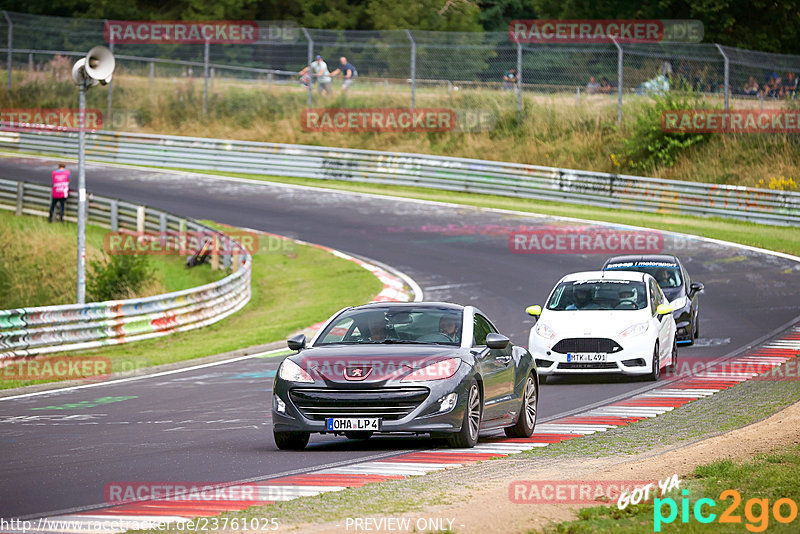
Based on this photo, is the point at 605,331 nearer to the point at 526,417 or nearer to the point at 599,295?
the point at 599,295

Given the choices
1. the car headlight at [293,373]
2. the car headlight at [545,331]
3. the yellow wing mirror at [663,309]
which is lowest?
the car headlight at [545,331]

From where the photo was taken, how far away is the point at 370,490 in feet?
29.4

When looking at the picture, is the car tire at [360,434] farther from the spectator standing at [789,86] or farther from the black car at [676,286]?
the spectator standing at [789,86]

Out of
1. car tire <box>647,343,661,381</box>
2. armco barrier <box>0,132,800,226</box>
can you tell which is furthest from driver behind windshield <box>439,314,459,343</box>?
armco barrier <box>0,132,800,226</box>

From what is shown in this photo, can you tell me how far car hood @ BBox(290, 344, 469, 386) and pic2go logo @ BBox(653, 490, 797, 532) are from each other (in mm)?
3456

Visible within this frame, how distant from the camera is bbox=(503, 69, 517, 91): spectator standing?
4359cm

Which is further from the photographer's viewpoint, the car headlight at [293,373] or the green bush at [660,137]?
the green bush at [660,137]

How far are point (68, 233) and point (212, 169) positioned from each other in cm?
1119

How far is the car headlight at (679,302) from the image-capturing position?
20.9m

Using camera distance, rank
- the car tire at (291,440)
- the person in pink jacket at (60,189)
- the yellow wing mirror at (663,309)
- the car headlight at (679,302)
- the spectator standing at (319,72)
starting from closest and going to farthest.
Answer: the car tire at (291,440)
the yellow wing mirror at (663,309)
the car headlight at (679,302)
the person in pink jacket at (60,189)
the spectator standing at (319,72)

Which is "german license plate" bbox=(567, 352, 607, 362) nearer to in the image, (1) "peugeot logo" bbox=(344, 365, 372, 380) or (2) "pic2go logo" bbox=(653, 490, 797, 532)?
(1) "peugeot logo" bbox=(344, 365, 372, 380)

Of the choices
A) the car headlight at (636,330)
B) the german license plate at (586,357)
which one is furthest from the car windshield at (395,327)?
the car headlight at (636,330)

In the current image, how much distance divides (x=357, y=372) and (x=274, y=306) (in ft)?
57.5

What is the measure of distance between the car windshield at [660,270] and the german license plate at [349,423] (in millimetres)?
11895
